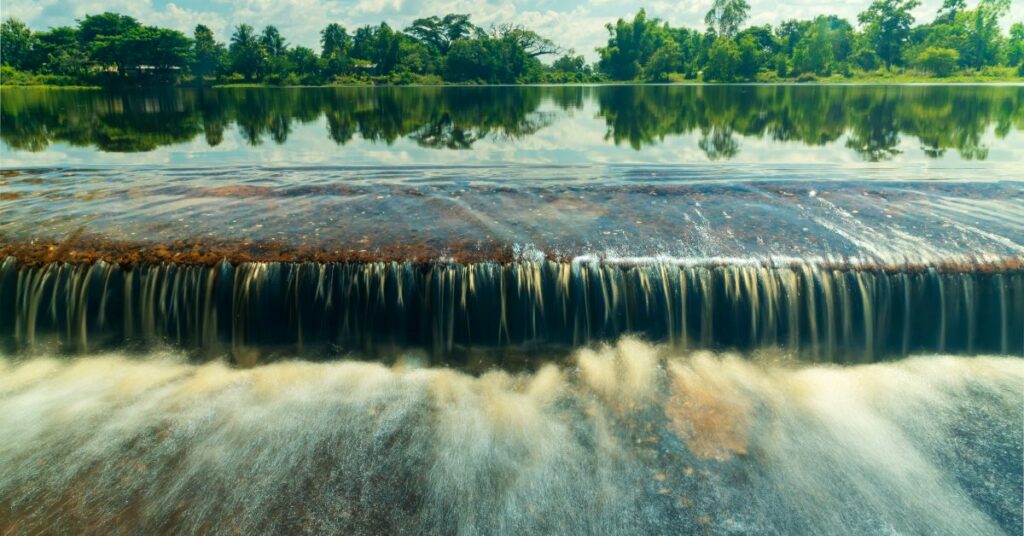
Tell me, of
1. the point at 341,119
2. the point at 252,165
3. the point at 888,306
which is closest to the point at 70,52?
the point at 341,119

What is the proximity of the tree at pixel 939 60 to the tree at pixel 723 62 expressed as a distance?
2585cm

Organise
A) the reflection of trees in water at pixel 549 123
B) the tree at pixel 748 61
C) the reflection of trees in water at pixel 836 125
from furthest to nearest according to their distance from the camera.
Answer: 1. the tree at pixel 748 61
2. the reflection of trees in water at pixel 549 123
3. the reflection of trees in water at pixel 836 125

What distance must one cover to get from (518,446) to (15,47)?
116 metres

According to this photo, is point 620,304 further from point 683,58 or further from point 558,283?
point 683,58

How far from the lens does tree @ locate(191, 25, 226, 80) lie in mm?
96188

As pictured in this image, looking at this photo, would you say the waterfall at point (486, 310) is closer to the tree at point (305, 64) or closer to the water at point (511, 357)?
the water at point (511, 357)

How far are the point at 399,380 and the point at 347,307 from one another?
138cm

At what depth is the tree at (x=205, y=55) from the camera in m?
96.2

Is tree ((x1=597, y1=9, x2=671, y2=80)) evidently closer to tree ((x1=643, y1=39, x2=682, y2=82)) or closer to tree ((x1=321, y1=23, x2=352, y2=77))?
tree ((x1=643, y1=39, x2=682, y2=82))

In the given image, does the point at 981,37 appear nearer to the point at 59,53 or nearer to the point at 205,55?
the point at 205,55

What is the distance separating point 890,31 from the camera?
94.4m

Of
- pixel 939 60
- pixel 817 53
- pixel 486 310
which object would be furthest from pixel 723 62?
pixel 486 310

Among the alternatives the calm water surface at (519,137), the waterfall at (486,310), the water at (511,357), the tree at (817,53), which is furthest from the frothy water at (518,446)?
the tree at (817,53)

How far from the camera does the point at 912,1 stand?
9362 centimetres
